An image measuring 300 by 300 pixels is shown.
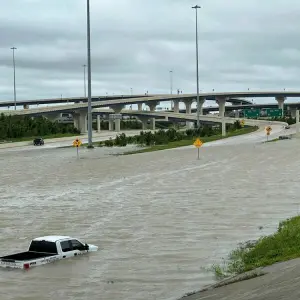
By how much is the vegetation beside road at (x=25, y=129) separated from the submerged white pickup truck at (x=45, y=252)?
82.1 m

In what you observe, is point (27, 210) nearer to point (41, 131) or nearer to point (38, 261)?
point (38, 261)

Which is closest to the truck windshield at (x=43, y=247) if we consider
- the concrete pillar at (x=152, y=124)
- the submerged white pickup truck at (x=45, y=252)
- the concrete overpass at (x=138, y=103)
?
the submerged white pickup truck at (x=45, y=252)

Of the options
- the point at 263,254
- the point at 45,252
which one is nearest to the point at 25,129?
the point at 45,252

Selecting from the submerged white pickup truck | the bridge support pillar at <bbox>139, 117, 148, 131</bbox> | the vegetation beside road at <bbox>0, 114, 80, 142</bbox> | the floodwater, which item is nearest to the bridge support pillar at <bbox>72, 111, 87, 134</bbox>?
the vegetation beside road at <bbox>0, 114, 80, 142</bbox>

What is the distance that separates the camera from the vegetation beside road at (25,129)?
100 m

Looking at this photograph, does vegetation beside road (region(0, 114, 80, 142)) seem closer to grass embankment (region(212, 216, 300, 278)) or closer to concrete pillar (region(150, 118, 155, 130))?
concrete pillar (region(150, 118, 155, 130))

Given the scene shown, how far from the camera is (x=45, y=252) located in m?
15.7

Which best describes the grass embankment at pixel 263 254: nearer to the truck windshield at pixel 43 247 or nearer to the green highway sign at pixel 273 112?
the truck windshield at pixel 43 247

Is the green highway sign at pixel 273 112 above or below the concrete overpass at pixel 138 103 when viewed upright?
below

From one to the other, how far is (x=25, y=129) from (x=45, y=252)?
92714 millimetres

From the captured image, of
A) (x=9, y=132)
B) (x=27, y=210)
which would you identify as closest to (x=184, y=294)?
(x=27, y=210)

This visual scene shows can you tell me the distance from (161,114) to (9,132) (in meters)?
51.9

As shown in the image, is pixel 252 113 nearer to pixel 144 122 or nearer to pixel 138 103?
pixel 138 103

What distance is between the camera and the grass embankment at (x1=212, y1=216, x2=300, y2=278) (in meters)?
13.5
